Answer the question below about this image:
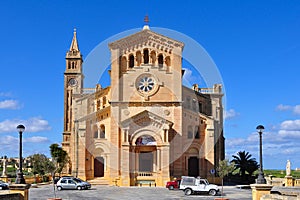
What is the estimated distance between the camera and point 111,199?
125 feet

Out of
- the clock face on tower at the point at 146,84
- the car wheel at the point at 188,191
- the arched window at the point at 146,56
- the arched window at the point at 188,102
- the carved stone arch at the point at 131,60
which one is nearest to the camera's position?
the car wheel at the point at 188,191

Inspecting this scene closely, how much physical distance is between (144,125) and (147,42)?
37.6ft

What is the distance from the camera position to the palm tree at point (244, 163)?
70.0m

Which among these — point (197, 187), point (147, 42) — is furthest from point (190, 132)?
point (197, 187)

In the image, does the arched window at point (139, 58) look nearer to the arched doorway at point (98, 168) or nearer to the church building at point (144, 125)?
the church building at point (144, 125)

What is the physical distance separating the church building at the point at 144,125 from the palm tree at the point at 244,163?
23.5 ft

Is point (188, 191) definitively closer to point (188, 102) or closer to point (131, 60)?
point (131, 60)

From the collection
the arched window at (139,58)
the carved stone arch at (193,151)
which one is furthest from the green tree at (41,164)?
the carved stone arch at (193,151)

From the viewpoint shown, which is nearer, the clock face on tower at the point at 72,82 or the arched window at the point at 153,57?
the arched window at the point at 153,57

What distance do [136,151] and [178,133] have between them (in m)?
5.93

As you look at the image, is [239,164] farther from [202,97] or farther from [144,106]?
[144,106]

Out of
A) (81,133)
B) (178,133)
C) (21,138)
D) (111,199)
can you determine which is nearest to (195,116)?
(178,133)

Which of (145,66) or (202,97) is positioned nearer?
(145,66)

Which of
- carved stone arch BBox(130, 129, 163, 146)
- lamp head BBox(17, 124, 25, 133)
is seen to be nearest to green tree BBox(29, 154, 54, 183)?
carved stone arch BBox(130, 129, 163, 146)
